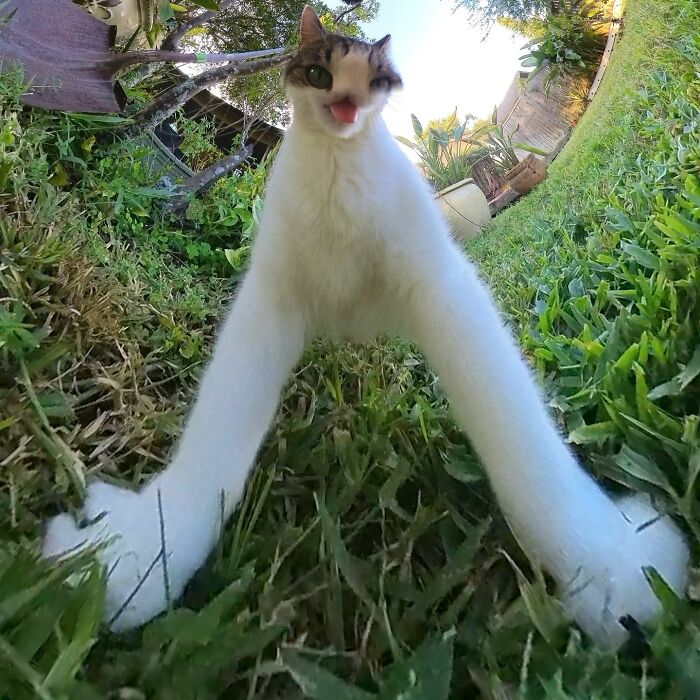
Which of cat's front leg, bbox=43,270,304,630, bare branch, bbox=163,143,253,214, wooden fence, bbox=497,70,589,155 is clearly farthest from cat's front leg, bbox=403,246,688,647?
wooden fence, bbox=497,70,589,155

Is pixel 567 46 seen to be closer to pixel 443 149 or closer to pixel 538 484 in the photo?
pixel 443 149

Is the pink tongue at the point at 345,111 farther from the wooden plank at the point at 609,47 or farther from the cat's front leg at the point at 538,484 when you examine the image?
the wooden plank at the point at 609,47

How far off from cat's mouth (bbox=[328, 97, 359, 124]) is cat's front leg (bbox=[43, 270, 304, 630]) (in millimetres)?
186

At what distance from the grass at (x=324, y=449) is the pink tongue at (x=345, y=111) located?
0.34 metres

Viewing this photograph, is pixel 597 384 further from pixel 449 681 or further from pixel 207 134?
pixel 207 134

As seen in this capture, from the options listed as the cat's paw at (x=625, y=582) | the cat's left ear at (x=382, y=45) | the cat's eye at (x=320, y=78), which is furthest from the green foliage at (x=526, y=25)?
the cat's paw at (x=625, y=582)

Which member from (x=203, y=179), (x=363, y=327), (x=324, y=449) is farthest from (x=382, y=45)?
(x=203, y=179)

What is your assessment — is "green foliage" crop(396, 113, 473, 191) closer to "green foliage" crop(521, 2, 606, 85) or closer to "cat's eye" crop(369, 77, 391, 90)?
"green foliage" crop(521, 2, 606, 85)

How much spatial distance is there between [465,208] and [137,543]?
1.34 m

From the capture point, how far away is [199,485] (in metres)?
0.63

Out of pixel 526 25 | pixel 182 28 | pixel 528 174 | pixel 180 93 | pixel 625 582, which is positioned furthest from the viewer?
pixel 526 25

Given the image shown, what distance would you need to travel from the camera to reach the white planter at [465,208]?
168 centimetres

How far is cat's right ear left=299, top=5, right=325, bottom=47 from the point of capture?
69 centimetres

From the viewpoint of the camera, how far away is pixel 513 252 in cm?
141
